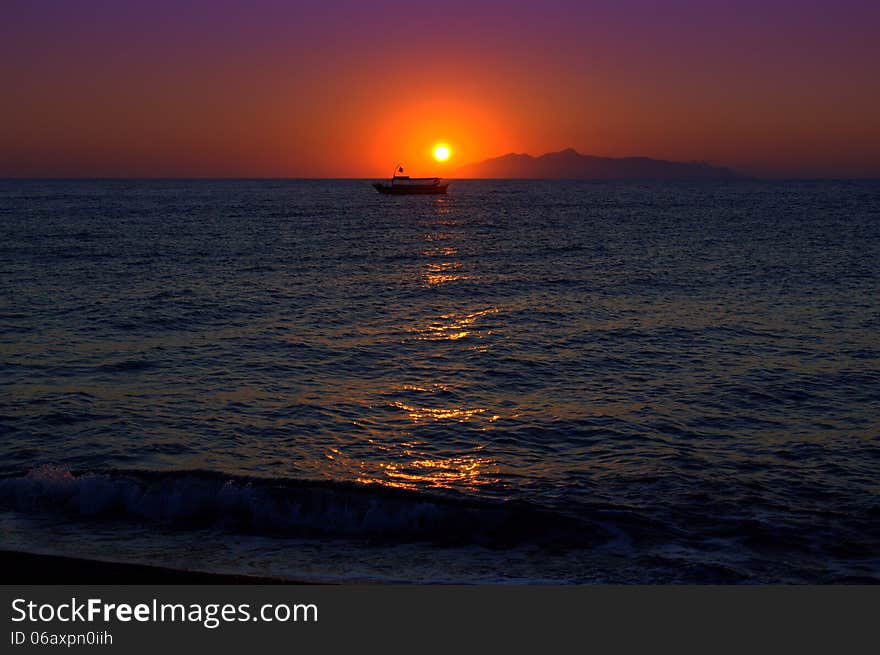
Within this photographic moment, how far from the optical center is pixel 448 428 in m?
17.5

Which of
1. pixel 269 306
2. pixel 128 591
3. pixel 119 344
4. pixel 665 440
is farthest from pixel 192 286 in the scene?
pixel 128 591


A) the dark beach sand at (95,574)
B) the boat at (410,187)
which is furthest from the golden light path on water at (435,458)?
the boat at (410,187)

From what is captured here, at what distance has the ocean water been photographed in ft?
37.6

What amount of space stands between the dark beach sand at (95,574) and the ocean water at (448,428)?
752 millimetres

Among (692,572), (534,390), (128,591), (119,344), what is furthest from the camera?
(119,344)

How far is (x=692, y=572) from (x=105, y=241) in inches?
2497

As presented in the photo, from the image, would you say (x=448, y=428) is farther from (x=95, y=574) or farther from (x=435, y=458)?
(x=95, y=574)

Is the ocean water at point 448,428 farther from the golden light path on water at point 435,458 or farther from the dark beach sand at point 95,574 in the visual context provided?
the dark beach sand at point 95,574

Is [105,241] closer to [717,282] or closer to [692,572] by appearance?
[717,282]

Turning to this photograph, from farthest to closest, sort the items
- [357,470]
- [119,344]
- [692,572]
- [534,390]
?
[119,344] < [534,390] < [357,470] < [692,572]

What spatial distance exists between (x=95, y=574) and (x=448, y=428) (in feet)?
30.1

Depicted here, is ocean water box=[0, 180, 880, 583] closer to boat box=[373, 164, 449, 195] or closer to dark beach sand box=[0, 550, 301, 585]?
dark beach sand box=[0, 550, 301, 585]

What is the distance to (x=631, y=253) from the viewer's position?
5847 cm

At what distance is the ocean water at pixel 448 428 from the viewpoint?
1146 centimetres
